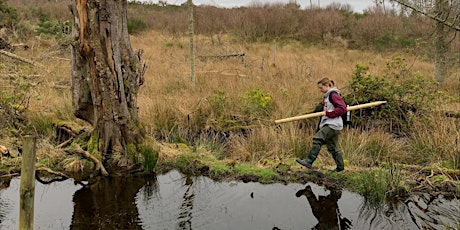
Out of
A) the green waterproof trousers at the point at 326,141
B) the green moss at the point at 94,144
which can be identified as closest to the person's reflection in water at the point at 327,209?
the green waterproof trousers at the point at 326,141

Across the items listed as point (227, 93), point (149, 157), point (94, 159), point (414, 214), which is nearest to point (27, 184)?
point (94, 159)

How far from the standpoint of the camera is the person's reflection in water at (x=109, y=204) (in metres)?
4.64

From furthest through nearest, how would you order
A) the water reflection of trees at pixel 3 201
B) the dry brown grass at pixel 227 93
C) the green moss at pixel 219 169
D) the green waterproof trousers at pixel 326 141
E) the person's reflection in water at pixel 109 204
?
the dry brown grass at pixel 227 93
the green moss at pixel 219 169
the green waterproof trousers at pixel 326 141
the water reflection of trees at pixel 3 201
the person's reflection in water at pixel 109 204

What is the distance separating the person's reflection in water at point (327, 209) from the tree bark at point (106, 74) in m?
2.94

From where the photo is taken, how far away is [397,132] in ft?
28.5

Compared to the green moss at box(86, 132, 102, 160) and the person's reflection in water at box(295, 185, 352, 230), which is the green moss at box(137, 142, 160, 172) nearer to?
the green moss at box(86, 132, 102, 160)

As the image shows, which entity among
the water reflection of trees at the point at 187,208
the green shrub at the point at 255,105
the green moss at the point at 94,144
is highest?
the green shrub at the point at 255,105

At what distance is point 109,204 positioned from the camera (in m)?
5.20

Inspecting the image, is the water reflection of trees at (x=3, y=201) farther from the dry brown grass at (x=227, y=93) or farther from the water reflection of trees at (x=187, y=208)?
the water reflection of trees at (x=187, y=208)

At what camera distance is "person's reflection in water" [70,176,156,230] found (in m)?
4.64

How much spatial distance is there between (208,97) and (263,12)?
19.8 m

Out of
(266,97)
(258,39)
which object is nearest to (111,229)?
(266,97)

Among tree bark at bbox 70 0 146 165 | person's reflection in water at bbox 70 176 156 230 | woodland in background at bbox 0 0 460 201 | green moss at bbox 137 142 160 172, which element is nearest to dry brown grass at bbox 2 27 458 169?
woodland in background at bbox 0 0 460 201

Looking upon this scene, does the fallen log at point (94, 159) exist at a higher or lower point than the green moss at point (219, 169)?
higher
